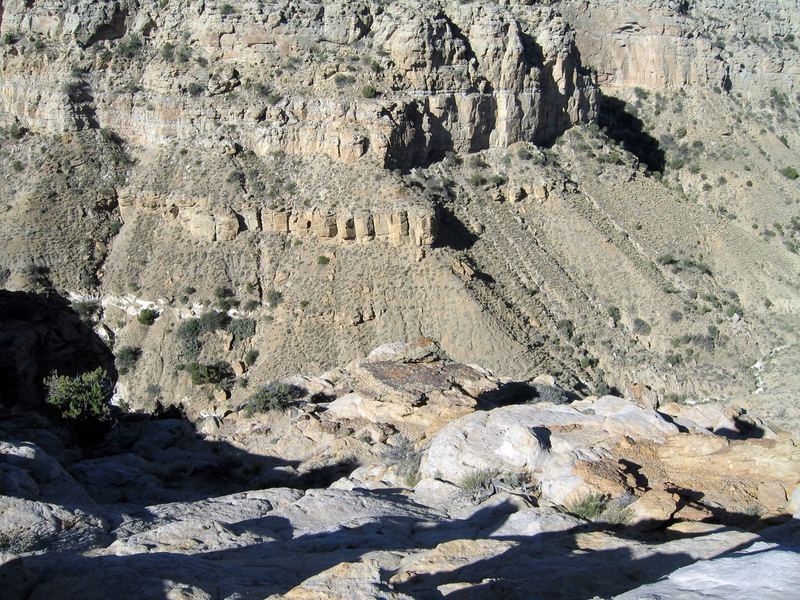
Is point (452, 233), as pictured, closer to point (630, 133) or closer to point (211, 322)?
point (211, 322)

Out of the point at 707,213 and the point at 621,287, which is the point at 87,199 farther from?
the point at 707,213

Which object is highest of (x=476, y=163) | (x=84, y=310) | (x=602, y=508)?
(x=476, y=163)

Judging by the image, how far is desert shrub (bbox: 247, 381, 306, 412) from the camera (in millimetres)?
24781

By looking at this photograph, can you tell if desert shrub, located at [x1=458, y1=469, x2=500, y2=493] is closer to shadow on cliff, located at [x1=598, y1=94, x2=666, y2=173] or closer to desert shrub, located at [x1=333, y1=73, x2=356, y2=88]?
desert shrub, located at [x1=333, y1=73, x2=356, y2=88]

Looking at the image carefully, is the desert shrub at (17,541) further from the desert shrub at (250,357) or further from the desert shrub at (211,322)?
the desert shrub at (211,322)

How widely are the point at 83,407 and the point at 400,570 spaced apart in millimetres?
18477

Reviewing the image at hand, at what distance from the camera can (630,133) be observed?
181 feet

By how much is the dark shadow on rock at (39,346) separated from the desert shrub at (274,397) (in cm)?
1150

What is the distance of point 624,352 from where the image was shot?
36.2m

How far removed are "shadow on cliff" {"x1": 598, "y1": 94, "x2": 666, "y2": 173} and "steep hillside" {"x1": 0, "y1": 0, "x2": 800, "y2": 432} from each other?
22.6 ft

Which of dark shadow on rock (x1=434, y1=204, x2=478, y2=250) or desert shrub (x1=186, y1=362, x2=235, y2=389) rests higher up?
dark shadow on rock (x1=434, y1=204, x2=478, y2=250)

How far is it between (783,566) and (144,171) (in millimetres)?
39904

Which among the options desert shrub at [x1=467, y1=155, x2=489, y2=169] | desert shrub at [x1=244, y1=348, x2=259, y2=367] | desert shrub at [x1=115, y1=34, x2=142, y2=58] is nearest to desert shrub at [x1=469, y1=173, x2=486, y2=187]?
desert shrub at [x1=467, y1=155, x2=489, y2=169]

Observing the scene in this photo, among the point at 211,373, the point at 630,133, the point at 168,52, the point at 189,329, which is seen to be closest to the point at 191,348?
the point at 189,329
